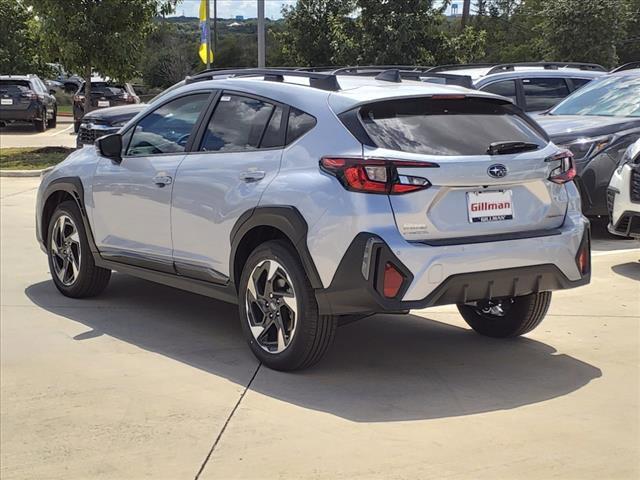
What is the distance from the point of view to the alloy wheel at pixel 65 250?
6914 mm

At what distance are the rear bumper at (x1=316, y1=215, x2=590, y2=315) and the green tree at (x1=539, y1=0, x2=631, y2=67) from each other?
3060 centimetres

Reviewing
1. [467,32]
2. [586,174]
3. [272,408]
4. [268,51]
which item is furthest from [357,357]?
[268,51]

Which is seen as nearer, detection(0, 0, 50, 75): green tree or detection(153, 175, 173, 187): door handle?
detection(153, 175, 173, 187): door handle

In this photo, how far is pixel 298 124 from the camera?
17.0ft

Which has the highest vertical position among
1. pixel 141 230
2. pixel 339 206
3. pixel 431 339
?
pixel 339 206

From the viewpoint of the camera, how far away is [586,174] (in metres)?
9.05

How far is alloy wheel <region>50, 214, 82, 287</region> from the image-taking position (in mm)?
6914

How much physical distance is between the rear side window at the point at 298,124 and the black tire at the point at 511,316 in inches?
67.6

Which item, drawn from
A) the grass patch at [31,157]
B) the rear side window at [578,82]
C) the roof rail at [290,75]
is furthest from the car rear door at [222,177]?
the grass patch at [31,157]

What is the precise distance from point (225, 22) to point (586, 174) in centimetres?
11484

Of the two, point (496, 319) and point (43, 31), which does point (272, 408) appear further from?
point (43, 31)


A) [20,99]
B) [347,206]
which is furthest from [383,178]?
[20,99]

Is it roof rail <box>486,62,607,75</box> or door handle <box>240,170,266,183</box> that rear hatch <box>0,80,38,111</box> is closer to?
roof rail <box>486,62,607,75</box>

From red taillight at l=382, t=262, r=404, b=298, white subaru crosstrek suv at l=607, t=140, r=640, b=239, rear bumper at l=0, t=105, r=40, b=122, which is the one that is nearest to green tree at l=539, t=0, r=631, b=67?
rear bumper at l=0, t=105, r=40, b=122
